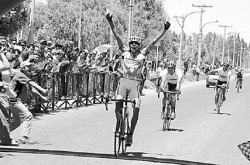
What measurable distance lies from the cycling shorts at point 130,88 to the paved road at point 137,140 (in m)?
1.05

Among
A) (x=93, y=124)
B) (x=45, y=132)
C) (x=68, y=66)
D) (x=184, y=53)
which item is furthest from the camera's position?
(x=184, y=53)

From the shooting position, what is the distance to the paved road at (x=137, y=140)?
35.7ft

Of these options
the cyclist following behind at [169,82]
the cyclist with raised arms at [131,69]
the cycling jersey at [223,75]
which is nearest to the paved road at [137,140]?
the cyclist following behind at [169,82]

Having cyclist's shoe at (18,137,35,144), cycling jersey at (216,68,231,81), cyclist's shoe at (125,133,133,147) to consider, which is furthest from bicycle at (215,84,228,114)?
cyclist's shoe at (125,133,133,147)

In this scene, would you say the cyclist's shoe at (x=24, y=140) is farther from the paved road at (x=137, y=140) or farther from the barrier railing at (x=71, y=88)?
the barrier railing at (x=71, y=88)

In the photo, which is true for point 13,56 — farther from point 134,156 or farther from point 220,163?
point 220,163

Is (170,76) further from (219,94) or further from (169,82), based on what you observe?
(219,94)

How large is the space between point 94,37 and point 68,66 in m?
50.6

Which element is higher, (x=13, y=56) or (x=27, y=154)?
(x=13, y=56)

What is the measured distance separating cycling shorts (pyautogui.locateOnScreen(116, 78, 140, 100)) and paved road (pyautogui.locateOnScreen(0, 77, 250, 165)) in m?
1.05

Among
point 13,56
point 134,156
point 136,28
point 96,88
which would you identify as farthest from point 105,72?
point 136,28

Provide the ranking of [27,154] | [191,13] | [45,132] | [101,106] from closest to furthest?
[27,154], [45,132], [101,106], [191,13]

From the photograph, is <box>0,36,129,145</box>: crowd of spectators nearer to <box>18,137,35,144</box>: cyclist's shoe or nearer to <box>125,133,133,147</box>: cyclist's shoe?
<box>18,137,35,144</box>: cyclist's shoe

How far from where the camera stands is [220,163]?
11180 mm
